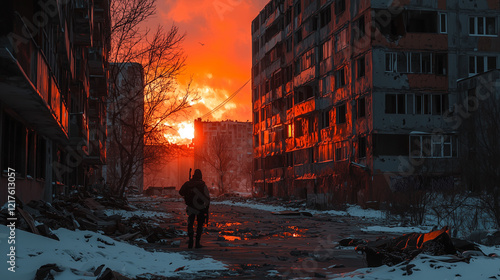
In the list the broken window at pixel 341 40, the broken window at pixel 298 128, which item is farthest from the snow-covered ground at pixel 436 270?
Answer: the broken window at pixel 298 128

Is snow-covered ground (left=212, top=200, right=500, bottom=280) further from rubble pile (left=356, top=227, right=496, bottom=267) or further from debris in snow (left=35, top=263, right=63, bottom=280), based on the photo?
debris in snow (left=35, top=263, right=63, bottom=280)

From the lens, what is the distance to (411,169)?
1470 inches

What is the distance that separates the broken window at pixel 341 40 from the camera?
1652 inches

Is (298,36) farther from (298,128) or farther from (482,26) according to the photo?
(482,26)

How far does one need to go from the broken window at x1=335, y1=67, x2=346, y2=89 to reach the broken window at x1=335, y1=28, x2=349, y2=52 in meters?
1.58

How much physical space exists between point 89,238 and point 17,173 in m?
8.29

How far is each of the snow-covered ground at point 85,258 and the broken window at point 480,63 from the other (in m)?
32.3

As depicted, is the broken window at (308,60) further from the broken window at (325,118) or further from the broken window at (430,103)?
the broken window at (430,103)

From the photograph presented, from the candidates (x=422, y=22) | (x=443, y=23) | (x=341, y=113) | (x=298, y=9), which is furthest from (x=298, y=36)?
(x=443, y=23)

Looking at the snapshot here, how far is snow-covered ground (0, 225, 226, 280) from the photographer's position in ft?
25.3

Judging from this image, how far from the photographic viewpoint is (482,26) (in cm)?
3906

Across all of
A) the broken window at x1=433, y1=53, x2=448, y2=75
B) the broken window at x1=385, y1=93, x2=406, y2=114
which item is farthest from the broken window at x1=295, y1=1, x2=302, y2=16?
the broken window at x1=385, y1=93, x2=406, y2=114

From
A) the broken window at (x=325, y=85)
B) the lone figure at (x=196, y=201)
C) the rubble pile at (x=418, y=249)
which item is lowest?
the rubble pile at (x=418, y=249)

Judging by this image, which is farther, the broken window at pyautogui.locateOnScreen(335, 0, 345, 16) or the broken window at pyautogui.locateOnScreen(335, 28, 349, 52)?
the broken window at pyautogui.locateOnScreen(335, 0, 345, 16)
